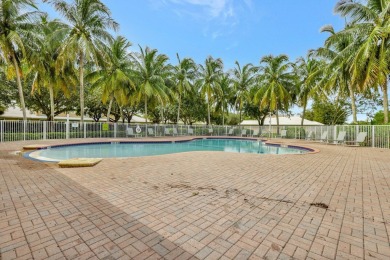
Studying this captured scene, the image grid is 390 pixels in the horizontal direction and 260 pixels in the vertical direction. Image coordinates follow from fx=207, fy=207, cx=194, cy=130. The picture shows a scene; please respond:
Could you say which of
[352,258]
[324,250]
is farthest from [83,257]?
[352,258]

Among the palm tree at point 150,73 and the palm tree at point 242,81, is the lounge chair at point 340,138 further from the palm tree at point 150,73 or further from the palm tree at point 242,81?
the palm tree at point 150,73

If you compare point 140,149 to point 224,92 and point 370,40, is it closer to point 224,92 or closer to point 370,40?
point 370,40

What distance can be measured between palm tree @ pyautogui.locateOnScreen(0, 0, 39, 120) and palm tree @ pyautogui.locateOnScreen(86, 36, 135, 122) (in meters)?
4.91

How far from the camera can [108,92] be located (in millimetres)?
18547

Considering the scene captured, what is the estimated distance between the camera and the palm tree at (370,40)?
10408mm

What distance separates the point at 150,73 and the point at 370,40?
1746cm

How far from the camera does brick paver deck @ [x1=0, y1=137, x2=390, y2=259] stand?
83.5 inches

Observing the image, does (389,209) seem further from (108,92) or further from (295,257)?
(108,92)

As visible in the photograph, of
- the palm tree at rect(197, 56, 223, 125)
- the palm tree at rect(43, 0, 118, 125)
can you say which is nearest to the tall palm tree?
the palm tree at rect(43, 0, 118, 125)

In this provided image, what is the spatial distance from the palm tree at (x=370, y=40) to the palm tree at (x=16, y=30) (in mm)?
19495

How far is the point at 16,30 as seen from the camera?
13.8m

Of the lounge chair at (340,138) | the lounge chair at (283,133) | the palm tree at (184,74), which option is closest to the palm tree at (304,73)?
the lounge chair at (283,133)

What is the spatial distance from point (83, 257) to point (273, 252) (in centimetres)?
186

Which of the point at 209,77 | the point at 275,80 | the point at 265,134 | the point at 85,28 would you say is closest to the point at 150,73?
the point at 85,28
